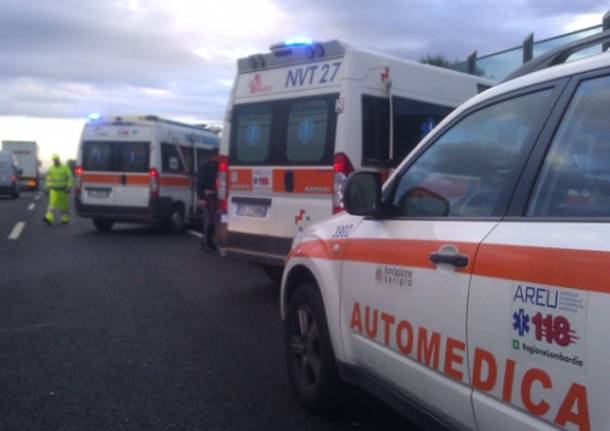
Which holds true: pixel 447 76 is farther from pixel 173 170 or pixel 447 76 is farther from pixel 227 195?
pixel 173 170

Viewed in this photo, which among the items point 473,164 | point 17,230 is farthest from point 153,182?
point 473,164

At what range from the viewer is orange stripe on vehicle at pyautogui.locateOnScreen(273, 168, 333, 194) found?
740 centimetres

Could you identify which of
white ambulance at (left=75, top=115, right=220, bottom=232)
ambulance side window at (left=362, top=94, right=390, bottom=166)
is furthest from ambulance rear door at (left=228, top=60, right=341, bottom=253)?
white ambulance at (left=75, top=115, right=220, bottom=232)

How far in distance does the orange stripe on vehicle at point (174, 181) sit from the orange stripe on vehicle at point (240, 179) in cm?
711

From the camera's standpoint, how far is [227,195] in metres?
8.75

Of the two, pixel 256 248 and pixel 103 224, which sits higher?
pixel 256 248

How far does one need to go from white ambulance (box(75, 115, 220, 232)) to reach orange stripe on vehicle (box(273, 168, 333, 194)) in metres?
7.80

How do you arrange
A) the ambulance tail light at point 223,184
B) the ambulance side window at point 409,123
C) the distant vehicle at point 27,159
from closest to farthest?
the ambulance side window at point 409,123, the ambulance tail light at point 223,184, the distant vehicle at point 27,159

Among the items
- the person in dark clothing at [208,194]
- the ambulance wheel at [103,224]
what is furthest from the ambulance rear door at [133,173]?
the person in dark clothing at [208,194]

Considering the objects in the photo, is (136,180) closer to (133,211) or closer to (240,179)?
(133,211)

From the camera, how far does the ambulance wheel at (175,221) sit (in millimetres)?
15906

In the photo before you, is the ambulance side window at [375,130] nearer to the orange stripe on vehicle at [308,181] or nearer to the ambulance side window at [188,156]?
the orange stripe on vehicle at [308,181]

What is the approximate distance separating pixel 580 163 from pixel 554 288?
49 cm

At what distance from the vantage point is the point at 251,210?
8352mm
